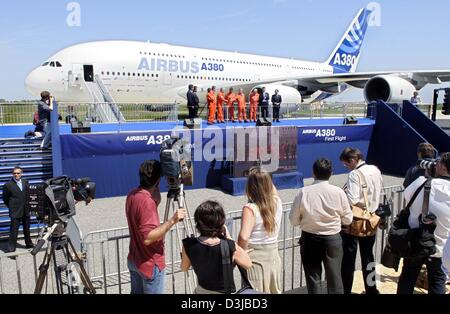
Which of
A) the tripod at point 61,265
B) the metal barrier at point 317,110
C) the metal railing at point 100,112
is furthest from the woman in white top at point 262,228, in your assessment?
the metal barrier at point 317,110

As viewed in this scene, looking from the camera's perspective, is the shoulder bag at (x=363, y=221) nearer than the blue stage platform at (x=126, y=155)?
Yes

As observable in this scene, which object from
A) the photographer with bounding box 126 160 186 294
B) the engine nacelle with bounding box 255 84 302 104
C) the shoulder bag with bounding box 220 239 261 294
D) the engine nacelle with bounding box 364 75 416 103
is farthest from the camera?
the engine nacelle with bounding box 255 84 302 104

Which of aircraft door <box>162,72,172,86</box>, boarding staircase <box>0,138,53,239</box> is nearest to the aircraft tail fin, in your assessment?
aircraft door <box>162,72,172,86</box>

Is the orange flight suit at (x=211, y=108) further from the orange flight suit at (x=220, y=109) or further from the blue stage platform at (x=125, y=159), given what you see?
the blue stage platform at (x=125, y=159)

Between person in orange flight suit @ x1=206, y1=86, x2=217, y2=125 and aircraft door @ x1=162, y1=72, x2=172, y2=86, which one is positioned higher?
aircraft door @ x1=162, y1=72, x2=172, y2=86

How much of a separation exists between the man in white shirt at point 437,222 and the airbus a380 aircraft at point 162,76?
15132mm

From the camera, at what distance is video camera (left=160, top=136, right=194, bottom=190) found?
3.53 meters

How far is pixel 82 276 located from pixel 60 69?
16403 millimetres

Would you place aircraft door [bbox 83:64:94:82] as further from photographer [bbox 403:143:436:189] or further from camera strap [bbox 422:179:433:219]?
camera strap [bbox 422:179:433:219]

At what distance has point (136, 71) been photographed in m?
19.2

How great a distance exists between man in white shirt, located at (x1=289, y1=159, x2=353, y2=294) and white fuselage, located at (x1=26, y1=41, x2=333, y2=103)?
15.1 m

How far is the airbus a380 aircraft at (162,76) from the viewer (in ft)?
58.7

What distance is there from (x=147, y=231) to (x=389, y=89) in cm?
1830

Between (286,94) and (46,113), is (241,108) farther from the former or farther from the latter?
(46,113)
